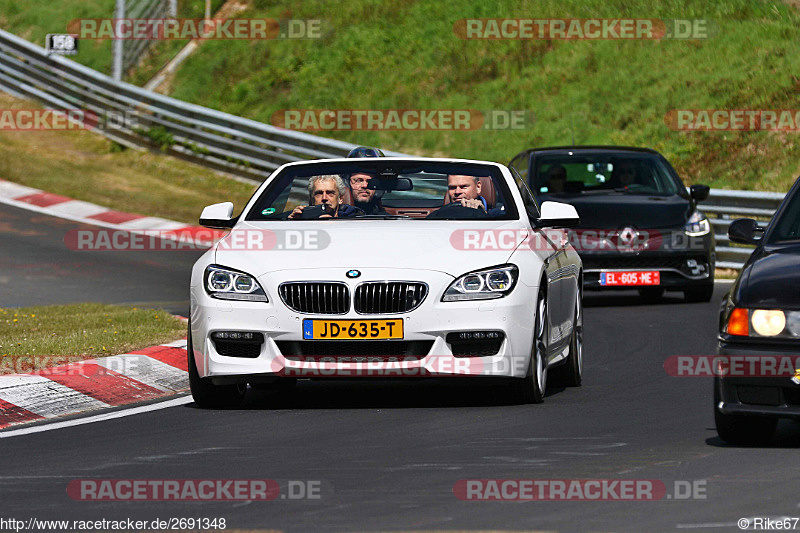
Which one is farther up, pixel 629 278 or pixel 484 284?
pixel 484 284

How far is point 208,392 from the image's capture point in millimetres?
9812

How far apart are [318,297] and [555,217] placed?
1.81 m

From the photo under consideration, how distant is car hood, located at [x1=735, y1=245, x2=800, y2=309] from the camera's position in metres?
7.68

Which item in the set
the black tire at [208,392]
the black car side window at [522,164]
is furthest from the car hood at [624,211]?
the black tire at [208,392]

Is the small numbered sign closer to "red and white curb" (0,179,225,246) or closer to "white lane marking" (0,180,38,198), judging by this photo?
"white lane marking" (0,180,38,198)

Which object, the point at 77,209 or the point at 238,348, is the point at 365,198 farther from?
the point at 77,209

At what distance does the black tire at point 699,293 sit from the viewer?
17.3 metres

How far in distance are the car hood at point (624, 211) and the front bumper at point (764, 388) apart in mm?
9255

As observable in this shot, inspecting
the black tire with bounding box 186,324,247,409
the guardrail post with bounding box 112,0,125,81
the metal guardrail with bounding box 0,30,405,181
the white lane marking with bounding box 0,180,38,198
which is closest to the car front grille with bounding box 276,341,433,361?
the black tire with bounding box 186,324,247,409

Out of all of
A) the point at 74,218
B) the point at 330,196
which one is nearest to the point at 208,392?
the point at 330,196

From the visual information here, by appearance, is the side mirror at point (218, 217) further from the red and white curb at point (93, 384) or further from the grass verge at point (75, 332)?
the grass verge at point (75, 332)

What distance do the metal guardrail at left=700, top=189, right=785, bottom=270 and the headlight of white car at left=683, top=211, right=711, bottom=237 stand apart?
10.4 ft

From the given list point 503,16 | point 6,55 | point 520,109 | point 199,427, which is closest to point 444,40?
point 503,16

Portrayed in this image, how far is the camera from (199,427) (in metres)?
8.98
